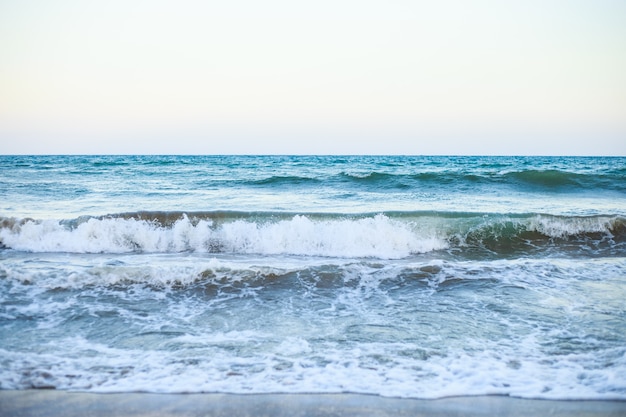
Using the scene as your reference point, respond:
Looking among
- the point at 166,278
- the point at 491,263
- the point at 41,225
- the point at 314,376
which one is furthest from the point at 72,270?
the point at 491,263

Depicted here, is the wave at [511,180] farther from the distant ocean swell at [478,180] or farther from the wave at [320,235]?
the wave at [320,235]

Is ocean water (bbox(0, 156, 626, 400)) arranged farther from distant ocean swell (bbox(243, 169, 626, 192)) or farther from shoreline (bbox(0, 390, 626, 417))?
distant ocean swell (bbox(243, 169, 626, 192))

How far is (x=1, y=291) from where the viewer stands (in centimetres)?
614

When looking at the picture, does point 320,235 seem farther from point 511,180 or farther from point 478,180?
point 511,180

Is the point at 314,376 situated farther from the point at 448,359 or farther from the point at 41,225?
the point at 41,225

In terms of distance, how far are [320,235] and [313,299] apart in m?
3.70

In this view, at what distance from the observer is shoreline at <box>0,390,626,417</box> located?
3.19 metres

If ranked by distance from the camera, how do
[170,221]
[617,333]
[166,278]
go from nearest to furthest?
[617,333]
[166,278]
[170,221]

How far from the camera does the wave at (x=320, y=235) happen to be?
30.9ft

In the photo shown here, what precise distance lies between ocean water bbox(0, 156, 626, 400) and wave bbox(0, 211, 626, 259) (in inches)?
1.7

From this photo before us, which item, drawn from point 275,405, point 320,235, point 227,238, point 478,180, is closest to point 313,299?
point 275,405

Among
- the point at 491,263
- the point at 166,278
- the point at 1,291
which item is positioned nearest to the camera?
the point at 1,291

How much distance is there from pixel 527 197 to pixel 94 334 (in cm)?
1566

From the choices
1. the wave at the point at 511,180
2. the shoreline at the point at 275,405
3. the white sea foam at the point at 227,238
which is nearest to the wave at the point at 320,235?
the white sea foam at the point at 227,238
